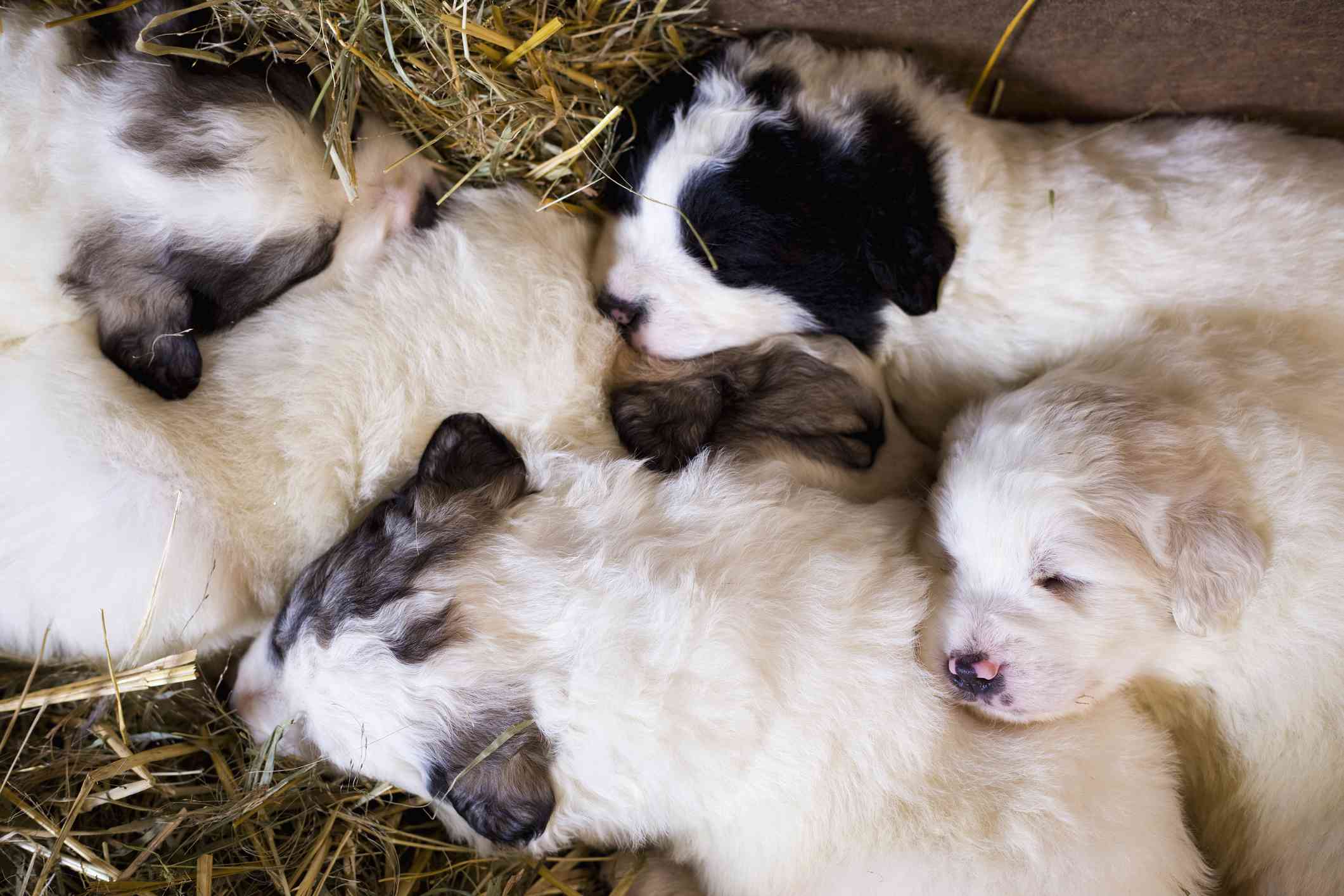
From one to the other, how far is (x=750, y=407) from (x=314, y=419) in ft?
4.71

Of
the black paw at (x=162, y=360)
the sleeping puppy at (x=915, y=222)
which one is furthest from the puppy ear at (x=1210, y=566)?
the black paw at (x=162, y=360)

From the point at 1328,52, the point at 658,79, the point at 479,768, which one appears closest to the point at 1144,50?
the point at 1328,52

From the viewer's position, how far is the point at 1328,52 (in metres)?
3.34

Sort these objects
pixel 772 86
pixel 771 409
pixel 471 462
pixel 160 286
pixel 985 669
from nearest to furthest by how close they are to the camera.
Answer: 1. pixel 985 669
2. pixel 471 462
3. pixel 160 286
4. pixel 772 86
5. pixel 771 409

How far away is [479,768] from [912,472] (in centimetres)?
183

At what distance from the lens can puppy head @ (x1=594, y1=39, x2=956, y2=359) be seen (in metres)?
3.11

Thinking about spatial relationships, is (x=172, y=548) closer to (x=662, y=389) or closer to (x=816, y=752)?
(x=662, y=389)

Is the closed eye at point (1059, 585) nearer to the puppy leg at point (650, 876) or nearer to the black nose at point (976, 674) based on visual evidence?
the black nose at point (976, 674)

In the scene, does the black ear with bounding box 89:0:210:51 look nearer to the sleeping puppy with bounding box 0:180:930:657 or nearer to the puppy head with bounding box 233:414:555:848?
the sleeping puppy with bounding box 0:180:930:657

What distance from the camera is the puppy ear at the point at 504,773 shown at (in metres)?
2.63

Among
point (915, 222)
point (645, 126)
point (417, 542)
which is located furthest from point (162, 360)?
point (915, 222)

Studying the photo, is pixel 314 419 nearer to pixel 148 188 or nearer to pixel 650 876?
pixel 148 188

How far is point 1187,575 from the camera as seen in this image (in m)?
2.64

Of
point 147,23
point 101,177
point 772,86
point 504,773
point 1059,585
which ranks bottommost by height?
point 504,773
